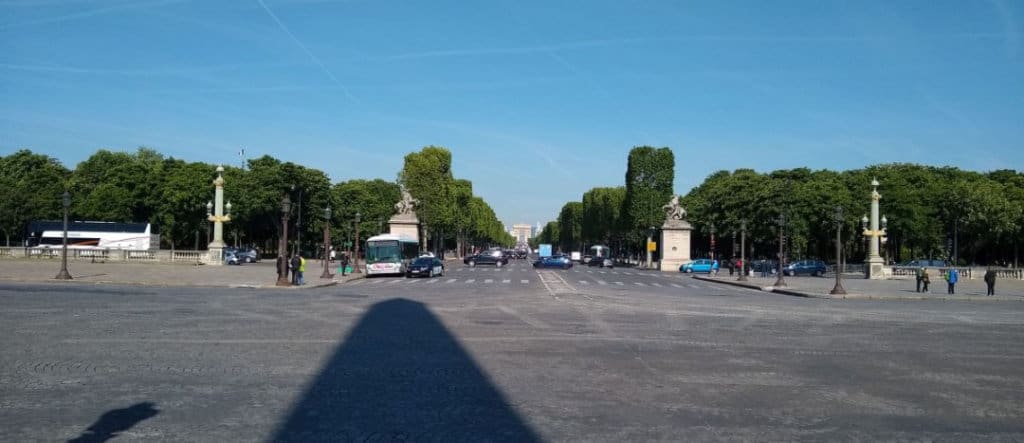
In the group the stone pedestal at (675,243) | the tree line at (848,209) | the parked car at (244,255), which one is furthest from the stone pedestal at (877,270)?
the parked car at (244,255)

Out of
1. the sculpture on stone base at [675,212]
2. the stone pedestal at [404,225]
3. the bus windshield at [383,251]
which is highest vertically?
the sculpture on stone base at [675,212]

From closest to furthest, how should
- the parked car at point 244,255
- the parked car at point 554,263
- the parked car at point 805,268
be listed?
the parked car at point 805,268 < the parked car at point 244,255 < the parked car at point 554,263

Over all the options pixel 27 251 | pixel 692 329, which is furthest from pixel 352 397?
pixel 27 251

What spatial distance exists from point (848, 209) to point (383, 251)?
47.9 m

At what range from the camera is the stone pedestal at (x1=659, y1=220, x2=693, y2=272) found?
82.8m

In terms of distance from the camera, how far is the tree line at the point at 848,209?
78.5 metres

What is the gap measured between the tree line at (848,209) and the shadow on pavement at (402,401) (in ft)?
197

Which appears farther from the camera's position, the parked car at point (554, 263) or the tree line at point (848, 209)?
the parked car at point (554, 263)

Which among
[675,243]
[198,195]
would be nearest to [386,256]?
[675,243]

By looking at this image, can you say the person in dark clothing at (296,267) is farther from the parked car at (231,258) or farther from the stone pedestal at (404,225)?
the stone pedestal at (404,225)

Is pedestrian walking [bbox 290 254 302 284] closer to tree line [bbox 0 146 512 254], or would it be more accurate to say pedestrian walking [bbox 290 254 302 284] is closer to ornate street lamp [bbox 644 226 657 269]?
tree line [bbox 0 146 512 254]

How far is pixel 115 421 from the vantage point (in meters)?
8.02

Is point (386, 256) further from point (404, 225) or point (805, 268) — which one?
point (805, 268)

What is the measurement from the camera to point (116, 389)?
969 centimetres
